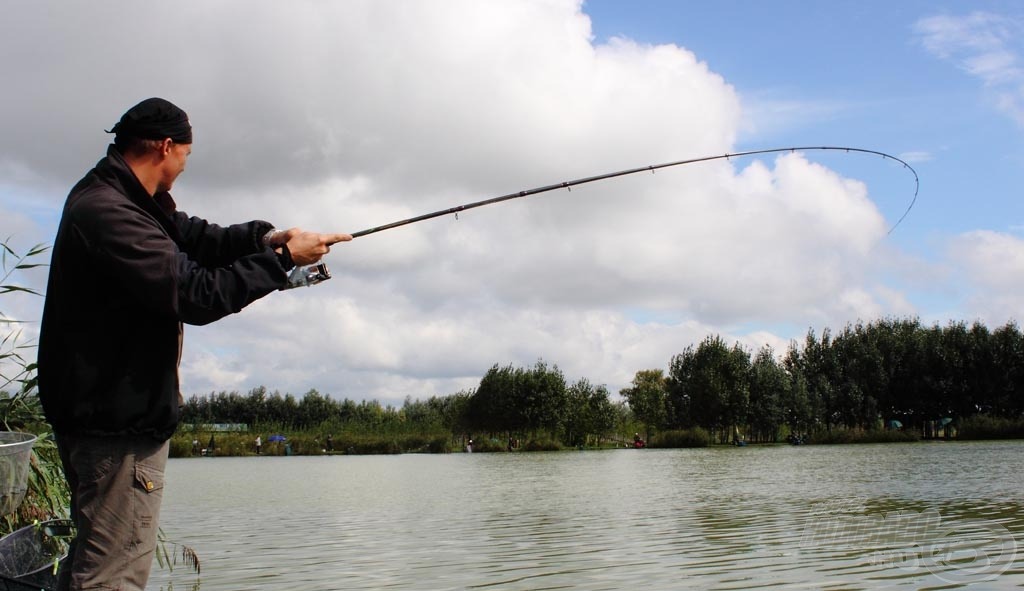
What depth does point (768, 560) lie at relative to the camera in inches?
336

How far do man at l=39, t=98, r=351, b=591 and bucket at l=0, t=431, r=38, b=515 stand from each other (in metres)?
1.17

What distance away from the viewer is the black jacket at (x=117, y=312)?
286 cm

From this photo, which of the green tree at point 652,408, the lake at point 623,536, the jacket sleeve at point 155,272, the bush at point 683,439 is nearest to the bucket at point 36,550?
the jacket sleeve at point 155,272

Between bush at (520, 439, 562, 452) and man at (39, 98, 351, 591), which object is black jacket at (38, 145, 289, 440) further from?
bush at (520, 439, 562, 452)

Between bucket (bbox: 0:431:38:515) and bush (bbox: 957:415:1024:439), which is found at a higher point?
bush (bbox: 957:415:1024:439)

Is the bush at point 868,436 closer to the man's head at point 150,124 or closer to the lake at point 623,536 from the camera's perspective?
the lake at point 623,536

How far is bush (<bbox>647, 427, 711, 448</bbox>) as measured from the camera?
65812 millimetres

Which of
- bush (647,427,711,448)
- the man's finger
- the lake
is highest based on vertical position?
bush (647,427,711,448)

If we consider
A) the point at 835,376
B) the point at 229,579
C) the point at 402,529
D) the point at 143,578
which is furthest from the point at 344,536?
the point at 835,376

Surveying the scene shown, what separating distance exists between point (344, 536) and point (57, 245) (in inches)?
386

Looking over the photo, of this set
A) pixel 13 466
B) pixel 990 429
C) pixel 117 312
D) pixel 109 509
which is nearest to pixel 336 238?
pixel 117 312

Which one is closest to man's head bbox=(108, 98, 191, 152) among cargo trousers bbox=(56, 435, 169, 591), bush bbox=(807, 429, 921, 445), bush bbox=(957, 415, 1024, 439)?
cargo trousers bbox=(56, 435, 169, 591)

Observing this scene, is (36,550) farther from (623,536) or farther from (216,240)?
(623,536)

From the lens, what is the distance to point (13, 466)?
13.3ft
